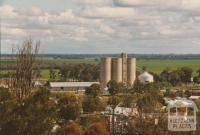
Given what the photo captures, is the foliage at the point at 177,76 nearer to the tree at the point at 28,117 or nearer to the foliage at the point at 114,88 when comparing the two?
the foliage at the point at 114,88

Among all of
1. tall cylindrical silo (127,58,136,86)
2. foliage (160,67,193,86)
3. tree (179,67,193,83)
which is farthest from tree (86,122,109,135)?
tree (179,67,193,83)

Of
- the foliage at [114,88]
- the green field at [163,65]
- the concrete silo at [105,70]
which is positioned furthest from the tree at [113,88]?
the green field at [163,65]

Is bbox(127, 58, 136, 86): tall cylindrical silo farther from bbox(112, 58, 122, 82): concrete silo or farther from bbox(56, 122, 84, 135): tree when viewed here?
bbox(56, 122, 84, 135): tree

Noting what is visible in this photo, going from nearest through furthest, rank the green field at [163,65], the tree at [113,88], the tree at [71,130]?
the tree at [71,130] → the tree at [113,88] → the green field at [163,65]

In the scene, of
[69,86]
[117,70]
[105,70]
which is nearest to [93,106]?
[69,86]

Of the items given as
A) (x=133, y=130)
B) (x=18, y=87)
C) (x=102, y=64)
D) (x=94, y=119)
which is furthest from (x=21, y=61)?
(x=102, y=64)

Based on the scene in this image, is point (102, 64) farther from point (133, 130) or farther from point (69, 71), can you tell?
point (133, 130)
